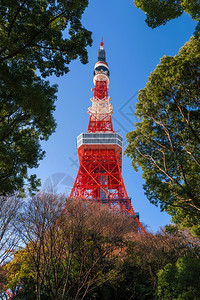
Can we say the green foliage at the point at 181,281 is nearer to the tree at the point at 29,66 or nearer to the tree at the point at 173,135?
the tree at the point at 173,135

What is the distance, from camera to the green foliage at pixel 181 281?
6205mm

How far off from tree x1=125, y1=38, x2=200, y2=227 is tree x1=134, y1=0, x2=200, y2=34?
3.16ft

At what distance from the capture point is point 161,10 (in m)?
5.43

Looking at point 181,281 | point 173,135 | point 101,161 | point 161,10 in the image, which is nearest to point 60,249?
point 181,281

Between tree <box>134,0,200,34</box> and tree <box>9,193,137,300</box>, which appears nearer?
tree <box>134,0,200,34</box>

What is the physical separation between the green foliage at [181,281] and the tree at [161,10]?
664 cm

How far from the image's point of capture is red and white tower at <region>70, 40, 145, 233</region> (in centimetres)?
2325

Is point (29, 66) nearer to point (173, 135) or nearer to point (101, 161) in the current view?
point (173, 135)

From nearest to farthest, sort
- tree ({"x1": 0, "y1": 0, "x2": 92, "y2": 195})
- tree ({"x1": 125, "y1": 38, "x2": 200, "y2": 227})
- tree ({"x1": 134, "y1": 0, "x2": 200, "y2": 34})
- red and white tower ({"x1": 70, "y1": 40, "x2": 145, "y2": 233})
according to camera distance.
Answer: tree ({"x1": 0, "y1": 0, "x2": 92, "y2": 195}) < tree ({"x1": 134, "y1": 0, "x2": 200, "y2": 34}) < tree ({"x1": 125, "y1": 38, "x2": 200, "y2": 227}) < red and white tower ({"x1": 70, "y1": 40, "x2": 145, "y2": 233})

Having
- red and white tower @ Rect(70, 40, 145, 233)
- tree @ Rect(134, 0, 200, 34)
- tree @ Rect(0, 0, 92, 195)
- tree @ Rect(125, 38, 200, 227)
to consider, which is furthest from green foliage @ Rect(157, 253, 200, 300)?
red and white tower @ Rect(70, 40, 145, 233)

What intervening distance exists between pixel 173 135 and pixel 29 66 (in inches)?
195

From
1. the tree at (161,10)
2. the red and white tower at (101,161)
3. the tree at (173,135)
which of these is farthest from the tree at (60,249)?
the red and white tower at (101,161)

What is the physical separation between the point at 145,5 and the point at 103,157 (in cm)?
2261

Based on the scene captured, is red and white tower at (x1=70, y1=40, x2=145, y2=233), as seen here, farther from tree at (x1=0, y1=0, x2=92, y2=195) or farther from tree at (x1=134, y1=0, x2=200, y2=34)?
tree at (x1=134, y1=0, x2=200, y2=34)
